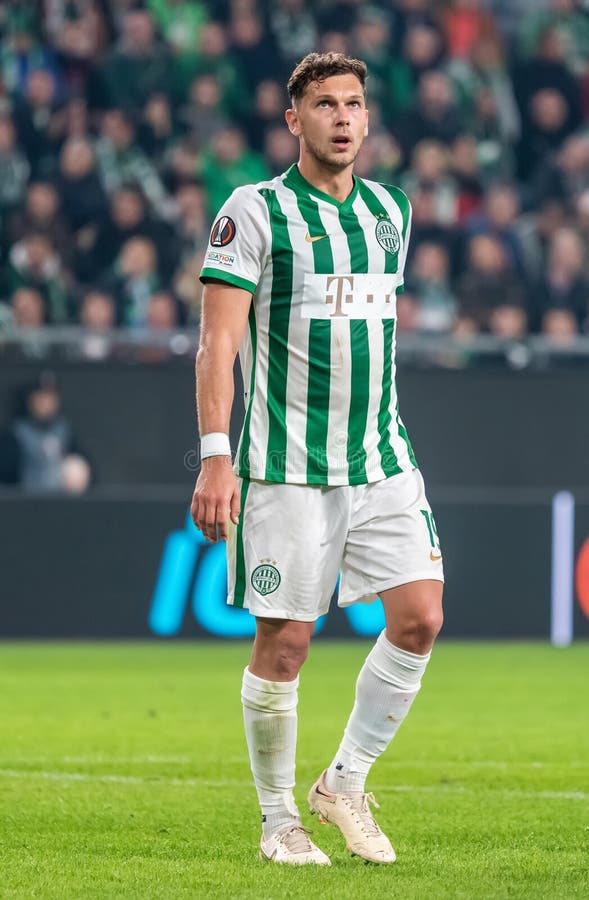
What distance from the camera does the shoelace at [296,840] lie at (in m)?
4.43

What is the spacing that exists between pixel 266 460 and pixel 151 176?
8.37m

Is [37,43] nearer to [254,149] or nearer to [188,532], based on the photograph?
[254,149]

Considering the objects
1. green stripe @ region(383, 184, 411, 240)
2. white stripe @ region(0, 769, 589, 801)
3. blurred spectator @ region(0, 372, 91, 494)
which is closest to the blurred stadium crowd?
blurred spectator @ region(0, 372, 91, 494)

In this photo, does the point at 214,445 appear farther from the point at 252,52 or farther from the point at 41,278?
the point at 252,52

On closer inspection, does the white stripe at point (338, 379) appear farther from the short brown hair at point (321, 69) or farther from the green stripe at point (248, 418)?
the short brown hair at point (321, 69)

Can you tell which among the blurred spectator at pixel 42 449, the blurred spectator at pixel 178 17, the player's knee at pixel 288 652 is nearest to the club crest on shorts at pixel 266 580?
the player's knee at pixel 288 652

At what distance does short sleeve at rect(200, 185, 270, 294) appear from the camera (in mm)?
4375

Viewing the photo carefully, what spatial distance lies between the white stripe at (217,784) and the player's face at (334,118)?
7.56 ft

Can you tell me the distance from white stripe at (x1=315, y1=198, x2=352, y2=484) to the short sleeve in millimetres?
180

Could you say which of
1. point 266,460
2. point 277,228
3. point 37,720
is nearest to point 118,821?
point 266,460

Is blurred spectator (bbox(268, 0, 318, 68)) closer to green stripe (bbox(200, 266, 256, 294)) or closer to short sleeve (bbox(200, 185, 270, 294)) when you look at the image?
short sleeve (bbox(200, 185, 270, 294))

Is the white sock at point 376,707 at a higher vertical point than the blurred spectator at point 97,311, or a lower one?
higher

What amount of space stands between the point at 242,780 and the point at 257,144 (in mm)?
7955

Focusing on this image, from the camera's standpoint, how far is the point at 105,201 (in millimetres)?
12016
